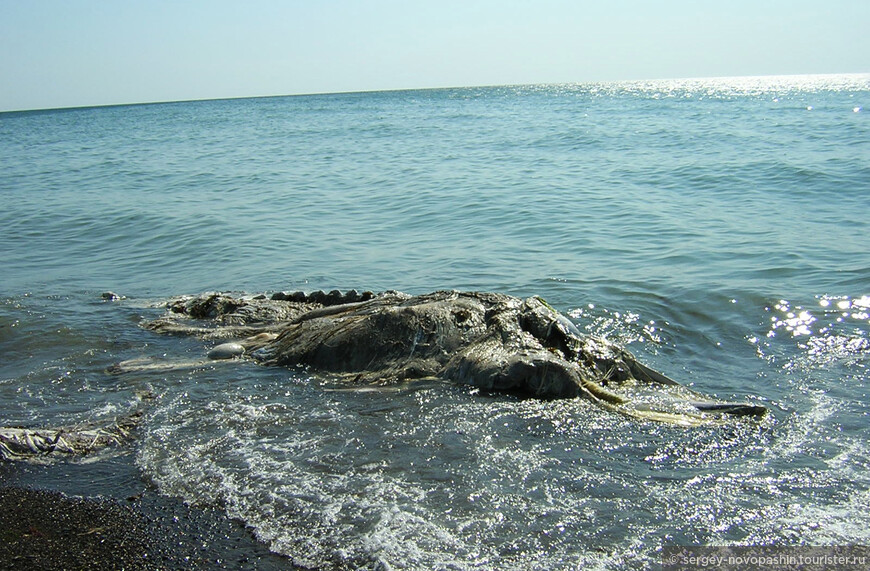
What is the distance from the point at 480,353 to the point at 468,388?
31cm

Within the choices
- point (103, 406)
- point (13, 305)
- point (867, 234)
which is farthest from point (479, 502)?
point (867, 234)

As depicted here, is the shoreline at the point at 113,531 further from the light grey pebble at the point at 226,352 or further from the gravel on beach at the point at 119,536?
the light grey pebble at the point at 226,352

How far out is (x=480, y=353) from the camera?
18.0ft

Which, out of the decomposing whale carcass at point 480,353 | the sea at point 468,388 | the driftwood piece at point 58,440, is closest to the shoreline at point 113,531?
the sea at point 468,388

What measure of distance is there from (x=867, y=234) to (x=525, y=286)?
5612 millimetres

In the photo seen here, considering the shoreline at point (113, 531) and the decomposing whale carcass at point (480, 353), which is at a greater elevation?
the decomposing whale carcass at point (480, 353)

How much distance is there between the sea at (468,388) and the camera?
375 centimetres

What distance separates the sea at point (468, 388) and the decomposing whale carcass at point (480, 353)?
0.63 ft

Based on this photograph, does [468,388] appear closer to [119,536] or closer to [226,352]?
[226,352]

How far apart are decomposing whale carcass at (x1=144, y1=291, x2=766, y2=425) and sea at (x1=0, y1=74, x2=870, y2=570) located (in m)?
0.19

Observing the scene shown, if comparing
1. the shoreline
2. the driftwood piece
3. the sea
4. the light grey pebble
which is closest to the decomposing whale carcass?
the light grey pebble

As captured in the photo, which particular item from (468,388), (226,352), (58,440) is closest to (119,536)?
(58,440)

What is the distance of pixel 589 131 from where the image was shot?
28.0m

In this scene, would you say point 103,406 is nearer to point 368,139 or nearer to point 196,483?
point 196,483
